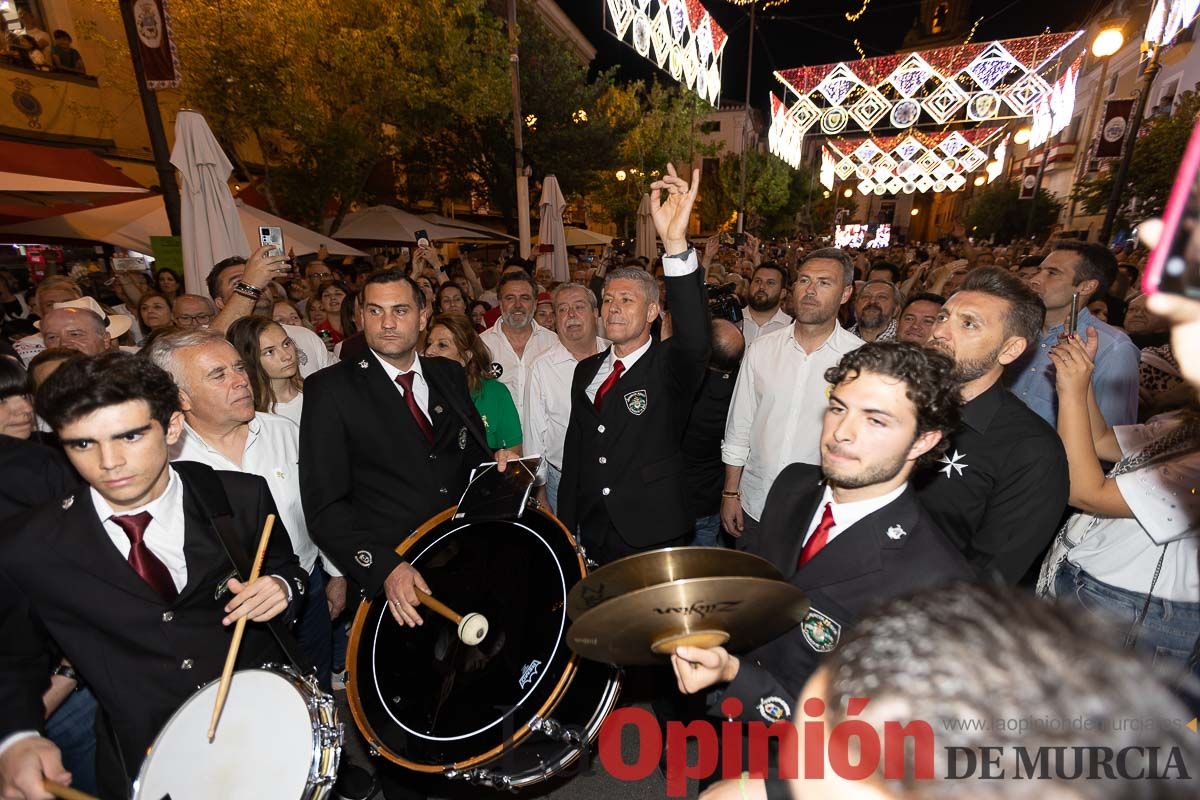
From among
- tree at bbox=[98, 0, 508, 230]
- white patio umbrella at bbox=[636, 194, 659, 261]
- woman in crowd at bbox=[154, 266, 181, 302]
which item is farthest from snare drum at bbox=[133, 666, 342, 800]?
white patio umbrella at bbox=[636, 194, 659, 261]

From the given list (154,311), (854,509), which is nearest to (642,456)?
(854,509)

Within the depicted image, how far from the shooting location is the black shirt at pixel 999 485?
246 cm

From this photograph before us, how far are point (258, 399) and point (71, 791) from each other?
2457mm

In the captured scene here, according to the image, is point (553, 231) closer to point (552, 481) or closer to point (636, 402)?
point (552, 481)

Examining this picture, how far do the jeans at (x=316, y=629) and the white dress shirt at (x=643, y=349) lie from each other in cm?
205

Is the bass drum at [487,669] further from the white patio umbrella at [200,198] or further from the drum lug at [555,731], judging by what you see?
the white patio umbrella at [200,198]

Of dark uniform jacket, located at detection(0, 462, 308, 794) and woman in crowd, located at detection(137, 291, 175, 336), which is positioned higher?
woman in crowd, located at detection(137, 291, 175, 336)

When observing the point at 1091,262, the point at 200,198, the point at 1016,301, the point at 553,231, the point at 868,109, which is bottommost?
the point at 1016,301

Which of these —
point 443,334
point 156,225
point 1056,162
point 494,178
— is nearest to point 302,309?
point 156,225

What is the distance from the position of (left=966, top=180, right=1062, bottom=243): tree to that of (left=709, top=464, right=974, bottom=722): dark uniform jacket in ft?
121

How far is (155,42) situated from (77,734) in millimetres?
7519

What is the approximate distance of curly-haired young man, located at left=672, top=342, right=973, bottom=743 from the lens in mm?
1900

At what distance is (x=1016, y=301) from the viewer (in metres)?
2.91

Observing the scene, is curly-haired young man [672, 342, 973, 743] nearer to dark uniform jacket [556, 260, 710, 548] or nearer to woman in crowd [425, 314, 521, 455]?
dark uniform jacket [556, 260, 710, 548]
